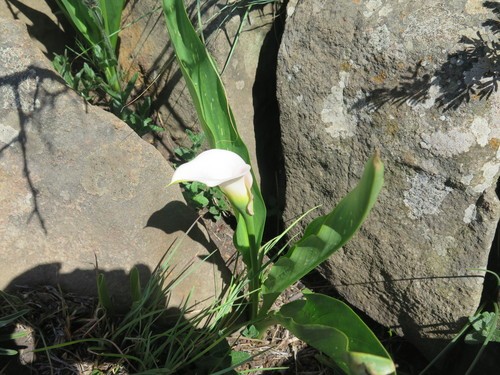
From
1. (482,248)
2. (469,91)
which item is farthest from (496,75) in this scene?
(482,248)

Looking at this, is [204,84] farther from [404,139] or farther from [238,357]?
[238,357]

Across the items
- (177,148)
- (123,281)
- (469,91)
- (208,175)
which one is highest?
(469,91)

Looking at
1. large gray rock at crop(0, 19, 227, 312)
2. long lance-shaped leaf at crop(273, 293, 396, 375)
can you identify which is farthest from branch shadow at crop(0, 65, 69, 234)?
long lance-shaped leaf at crop(273, 293, 396, 375)

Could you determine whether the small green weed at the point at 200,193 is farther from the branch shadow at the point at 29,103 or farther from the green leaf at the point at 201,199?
the branch shadow at the point at 29,103

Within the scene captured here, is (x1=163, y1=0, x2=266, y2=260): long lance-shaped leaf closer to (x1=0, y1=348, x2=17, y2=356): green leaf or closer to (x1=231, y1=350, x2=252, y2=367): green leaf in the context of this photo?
(x1=231, y1=350, x2=252, y2=367): green leaf

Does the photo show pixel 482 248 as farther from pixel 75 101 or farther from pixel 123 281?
pixel 75 101

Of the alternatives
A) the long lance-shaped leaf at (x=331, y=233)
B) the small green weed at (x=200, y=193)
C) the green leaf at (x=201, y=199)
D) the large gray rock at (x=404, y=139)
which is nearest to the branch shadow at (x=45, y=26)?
the small green weed at (x=200, y=193)
